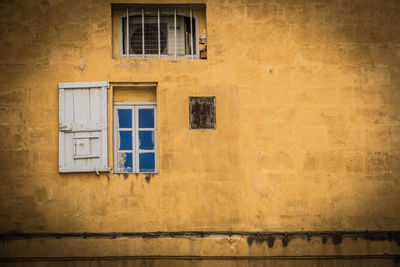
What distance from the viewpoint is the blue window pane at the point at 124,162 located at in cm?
952

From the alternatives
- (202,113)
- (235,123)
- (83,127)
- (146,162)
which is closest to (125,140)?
(146,162)

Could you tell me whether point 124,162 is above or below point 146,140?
below

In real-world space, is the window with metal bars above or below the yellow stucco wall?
above

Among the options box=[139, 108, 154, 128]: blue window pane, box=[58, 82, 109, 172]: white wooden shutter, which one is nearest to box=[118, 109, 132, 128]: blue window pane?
box=[139, 108, 154, 128]: blue window pane

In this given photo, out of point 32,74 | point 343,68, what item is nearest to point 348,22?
point 343,68

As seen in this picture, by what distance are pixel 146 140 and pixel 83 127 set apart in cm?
108

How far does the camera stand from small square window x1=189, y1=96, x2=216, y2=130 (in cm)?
937

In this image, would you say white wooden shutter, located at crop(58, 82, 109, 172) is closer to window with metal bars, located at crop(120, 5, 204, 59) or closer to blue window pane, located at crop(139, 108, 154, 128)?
blue window pane, located at crop(139, 108, 154, 128)

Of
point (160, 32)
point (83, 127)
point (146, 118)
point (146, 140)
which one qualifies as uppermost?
point (160, 32)

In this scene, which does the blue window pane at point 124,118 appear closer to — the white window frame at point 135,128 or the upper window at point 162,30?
the white window frame at point 135,128

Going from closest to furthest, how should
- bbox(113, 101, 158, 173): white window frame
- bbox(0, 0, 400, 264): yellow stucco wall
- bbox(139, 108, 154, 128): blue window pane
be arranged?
bbox(0, 0, 400, 264): yellow stucco wall, bbox(113, 101, 158, 173): white window frame, bbox(139, 108, 154, 128): blue window pane

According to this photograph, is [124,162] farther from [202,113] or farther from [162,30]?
[162,30]

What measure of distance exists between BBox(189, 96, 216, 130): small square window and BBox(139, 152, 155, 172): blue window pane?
2.85 ft

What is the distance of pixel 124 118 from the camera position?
31.5 feet
